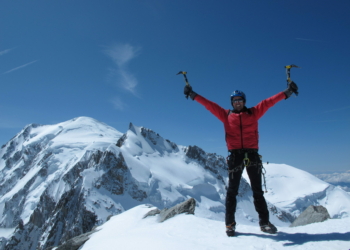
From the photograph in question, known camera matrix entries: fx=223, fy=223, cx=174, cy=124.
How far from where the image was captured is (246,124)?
6160 mm

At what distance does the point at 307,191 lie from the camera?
150 meters

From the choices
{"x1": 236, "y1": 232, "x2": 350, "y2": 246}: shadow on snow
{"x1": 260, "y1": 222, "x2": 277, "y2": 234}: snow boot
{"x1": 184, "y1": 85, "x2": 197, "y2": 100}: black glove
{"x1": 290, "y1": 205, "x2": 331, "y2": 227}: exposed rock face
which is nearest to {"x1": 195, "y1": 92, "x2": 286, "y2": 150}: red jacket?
{"x1": 184, "y1": 85, "x2": 197, "y2": 100}: black glove

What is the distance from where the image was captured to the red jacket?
20.2 ft

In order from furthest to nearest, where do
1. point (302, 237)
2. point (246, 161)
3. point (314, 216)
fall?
1. point (314, 216)
2. point (246, 161)
3. point (302, 237)

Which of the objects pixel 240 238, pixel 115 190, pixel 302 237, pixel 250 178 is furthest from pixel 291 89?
pixel 115 190

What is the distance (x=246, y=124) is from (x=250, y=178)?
1522mm

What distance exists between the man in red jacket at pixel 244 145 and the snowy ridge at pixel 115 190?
2467 inches

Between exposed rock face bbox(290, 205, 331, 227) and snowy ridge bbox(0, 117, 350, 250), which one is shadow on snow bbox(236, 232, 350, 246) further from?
snowy ridge bbox(0, 117, 350, 250)

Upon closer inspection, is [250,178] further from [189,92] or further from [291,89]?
[189,92]

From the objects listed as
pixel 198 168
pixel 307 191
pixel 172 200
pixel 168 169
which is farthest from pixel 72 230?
pixel 307 191

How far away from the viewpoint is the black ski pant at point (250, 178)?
20.1 ft

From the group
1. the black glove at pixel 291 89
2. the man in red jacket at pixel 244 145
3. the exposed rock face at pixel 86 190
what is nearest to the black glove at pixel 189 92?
the man in red jacket at pixel 244 145

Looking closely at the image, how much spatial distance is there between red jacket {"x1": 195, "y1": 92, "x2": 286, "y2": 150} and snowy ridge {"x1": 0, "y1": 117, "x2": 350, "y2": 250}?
63.2 m

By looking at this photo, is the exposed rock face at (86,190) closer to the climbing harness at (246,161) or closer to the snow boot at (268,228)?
the snow boot at (268,228)
